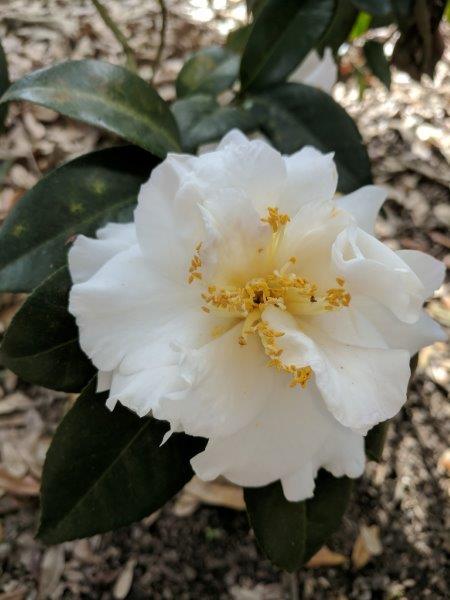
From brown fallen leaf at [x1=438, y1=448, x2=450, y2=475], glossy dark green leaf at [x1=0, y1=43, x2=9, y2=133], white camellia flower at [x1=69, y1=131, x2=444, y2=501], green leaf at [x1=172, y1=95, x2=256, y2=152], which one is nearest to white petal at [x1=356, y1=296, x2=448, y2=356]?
white camellia flower at [x1=69, y1=131, x2=444, y2=501]

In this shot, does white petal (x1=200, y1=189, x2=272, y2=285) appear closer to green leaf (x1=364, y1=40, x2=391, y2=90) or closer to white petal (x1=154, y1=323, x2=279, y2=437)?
white petal (x1=154, y1=323, x2=279, y2=437)

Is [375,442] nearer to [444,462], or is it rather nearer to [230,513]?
[230,513]

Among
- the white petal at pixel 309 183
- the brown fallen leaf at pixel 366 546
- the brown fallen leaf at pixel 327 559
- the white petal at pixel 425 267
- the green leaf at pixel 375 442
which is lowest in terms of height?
the brown fallen leaf at pixel 327 559

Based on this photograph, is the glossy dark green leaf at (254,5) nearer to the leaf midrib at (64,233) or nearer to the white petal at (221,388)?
the leaf midrib at (64,233)

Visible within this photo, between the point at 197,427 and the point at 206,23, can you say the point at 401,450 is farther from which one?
the point at 206,23

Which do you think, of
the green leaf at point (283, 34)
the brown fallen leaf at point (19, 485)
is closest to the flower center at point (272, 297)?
the green leaf at point (283, 34)

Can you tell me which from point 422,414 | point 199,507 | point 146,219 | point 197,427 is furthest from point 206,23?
point 197,427
